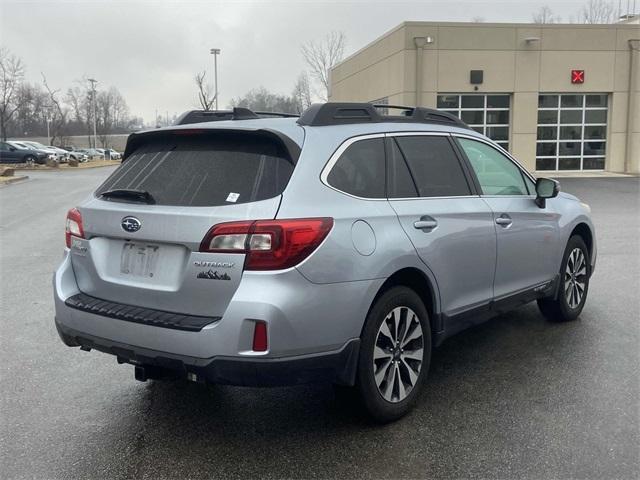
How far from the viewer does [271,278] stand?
3.16 meters

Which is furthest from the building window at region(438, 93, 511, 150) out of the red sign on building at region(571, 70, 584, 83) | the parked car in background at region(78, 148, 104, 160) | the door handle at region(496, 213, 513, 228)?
the parked car in background at region(78, 148, 104, 160)

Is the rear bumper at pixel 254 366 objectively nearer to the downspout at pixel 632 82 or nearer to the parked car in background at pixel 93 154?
the downspout at pixel 632 82

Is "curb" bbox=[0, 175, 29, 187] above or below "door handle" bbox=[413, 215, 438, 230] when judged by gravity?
below

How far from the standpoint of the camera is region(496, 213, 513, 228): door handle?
471 cm

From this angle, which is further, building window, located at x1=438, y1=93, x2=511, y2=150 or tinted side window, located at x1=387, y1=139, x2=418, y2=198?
building window, located at x1=438, y1=93, x2=511, y2=150

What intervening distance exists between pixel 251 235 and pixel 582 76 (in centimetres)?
2787

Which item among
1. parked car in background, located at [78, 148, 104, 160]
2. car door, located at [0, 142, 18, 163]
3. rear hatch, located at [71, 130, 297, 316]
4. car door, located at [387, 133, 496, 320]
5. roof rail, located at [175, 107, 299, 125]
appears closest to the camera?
rear hatch, located at [71, 130, 297, 316]

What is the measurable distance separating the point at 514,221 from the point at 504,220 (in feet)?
0.55

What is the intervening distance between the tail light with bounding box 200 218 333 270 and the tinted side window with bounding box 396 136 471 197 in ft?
4.11

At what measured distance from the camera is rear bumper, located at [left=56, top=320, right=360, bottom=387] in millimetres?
3178

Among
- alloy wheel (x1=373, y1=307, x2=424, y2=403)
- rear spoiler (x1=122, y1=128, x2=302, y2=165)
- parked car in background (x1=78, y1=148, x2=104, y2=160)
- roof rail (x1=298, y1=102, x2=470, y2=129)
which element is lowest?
alloy wheel (x1=373, y1=307, x2=424, y2=403)

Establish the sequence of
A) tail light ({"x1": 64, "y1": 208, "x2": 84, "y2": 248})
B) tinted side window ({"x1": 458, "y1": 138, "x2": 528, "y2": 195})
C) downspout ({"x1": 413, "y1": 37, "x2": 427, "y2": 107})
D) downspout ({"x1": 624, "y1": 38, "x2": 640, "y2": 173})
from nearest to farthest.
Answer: tail light ({"x1": 64, "y1": 208, "x2": 84, "y2": 248}) < tinted side window ({"x1": 458, "y1": 138, "x2": 528, "y2": 195}) < downspout ({"x1": 413, "y1": 37, "x2": 427, "y2": 107}) < downspout ({"x1": 624, "y1": 38, "x2": 640, "y2": 173})

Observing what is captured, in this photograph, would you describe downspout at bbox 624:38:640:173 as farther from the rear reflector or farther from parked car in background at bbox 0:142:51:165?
parked car in background at bbox 0:142:51:165

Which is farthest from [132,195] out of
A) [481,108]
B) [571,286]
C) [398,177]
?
[481,108]
